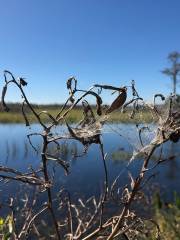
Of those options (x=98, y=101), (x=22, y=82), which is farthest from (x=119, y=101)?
(x=22, y=82)

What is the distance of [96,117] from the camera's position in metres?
1.02

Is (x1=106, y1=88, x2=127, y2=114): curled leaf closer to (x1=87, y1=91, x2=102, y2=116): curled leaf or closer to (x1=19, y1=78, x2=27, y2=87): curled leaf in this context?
(x1=87, y1=91, x2=102, y2=116): curled leaf

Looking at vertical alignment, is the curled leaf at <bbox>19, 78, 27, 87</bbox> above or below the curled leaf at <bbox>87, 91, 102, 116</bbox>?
above

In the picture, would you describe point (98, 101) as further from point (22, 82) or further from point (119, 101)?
point (22, 82)

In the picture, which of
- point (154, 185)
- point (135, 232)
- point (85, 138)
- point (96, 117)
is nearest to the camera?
point (85, 138)

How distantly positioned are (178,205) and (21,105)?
513cm

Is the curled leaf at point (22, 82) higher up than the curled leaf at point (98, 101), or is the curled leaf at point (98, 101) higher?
the curled leaf at point (22, 82)

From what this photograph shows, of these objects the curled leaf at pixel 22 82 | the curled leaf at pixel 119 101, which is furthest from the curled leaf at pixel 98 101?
the curled leaf at pixel 22 82

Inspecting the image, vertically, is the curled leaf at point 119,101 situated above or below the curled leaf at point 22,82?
below

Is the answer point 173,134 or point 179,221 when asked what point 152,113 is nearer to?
point 173,134

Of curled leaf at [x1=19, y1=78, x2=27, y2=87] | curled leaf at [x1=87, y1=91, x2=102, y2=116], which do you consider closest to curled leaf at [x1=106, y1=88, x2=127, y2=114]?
curled leaf at [x1=87, y1=91, x2=102, y2=116]

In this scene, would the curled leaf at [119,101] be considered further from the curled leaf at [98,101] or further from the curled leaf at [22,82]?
the curled leaf at [22,82]

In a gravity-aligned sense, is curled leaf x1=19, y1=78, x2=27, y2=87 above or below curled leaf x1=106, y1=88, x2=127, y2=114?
above

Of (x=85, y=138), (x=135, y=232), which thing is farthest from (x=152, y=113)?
(x=135, y=232)
